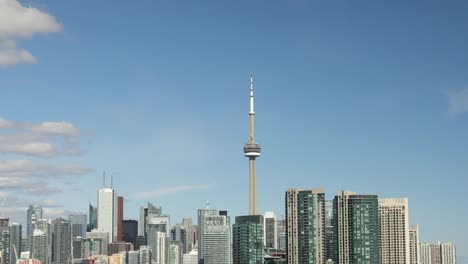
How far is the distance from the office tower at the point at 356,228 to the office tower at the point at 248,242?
2494 cm

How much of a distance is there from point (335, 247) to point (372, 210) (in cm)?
1066

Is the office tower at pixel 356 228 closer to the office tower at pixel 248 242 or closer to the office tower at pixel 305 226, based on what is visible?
→ the office tower at pixel 305 226

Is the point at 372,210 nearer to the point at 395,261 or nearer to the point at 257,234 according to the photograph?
the point at 395,261

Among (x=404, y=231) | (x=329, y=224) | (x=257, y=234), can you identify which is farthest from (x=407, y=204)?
(x=257, y=234)

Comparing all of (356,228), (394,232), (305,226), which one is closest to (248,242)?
(305,226)

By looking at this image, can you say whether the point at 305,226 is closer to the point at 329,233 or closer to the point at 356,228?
the point at 329,233

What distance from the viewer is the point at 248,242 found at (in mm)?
196875

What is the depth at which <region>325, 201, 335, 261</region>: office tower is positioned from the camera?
179m

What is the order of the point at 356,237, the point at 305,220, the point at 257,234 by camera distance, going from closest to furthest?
the point at 356,237, the point at 305,220, the point at 257,234

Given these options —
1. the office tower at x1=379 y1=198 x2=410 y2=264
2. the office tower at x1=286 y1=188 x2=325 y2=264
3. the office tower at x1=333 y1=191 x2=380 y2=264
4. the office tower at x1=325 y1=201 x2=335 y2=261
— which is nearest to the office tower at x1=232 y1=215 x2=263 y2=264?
the office tower at x1=286 y1=188 x2=325 y2=264

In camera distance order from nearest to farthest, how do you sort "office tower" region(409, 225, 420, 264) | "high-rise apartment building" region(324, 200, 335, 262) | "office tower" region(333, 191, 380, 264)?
"office tower" region(333, 191, 380, 264), "high-rise apartment building" region(324, 200, 335, 262), "office tower" region(409, 225, 420, 264)

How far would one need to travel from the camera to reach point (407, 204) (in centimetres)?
18862

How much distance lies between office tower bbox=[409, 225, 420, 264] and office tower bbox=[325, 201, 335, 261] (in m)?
20.6

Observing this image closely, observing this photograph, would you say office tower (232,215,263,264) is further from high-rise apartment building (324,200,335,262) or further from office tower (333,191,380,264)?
office tower (333,191,380,264)
